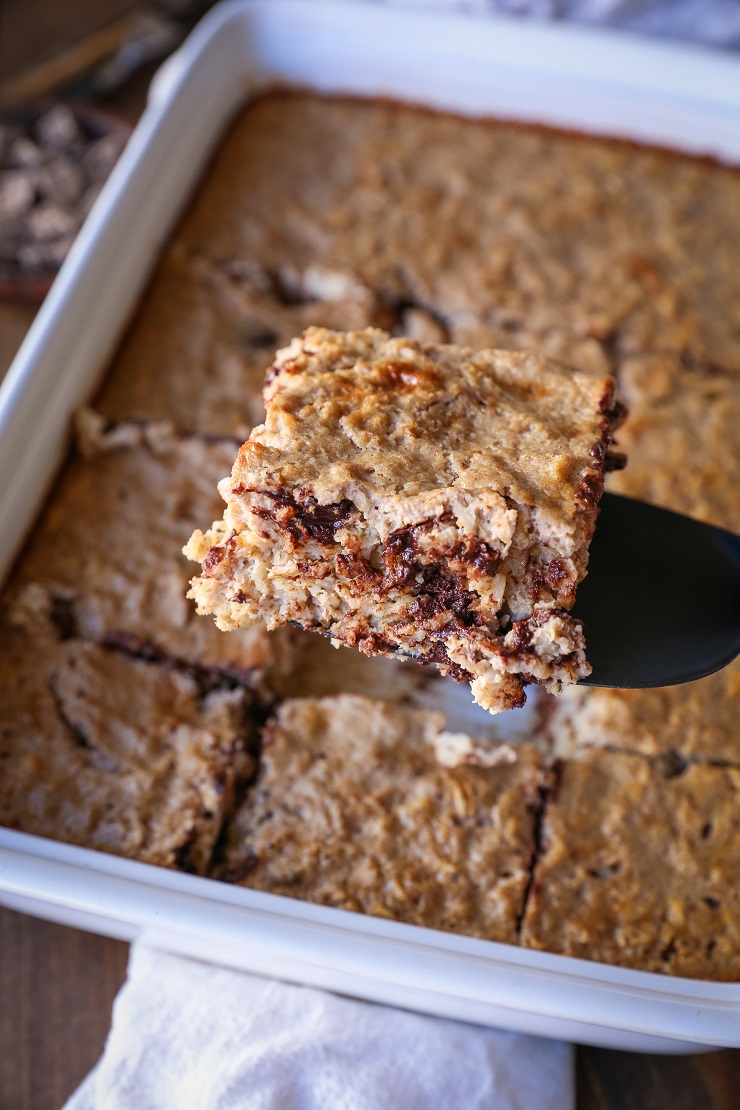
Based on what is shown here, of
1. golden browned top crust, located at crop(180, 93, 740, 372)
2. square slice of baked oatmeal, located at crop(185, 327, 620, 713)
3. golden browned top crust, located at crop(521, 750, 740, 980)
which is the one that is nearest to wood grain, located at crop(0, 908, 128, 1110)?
golden browned top crust, located at crop(521, 750, 740, 980)

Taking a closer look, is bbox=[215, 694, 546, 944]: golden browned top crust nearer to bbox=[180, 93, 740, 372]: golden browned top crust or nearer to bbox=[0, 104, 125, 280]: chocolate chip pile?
bbox=[180, 93, 740, 372]: golden browned top crust

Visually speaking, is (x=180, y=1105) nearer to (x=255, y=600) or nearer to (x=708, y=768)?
(x=255, y=600)

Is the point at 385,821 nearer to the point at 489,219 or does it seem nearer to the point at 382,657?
the point at 382,657

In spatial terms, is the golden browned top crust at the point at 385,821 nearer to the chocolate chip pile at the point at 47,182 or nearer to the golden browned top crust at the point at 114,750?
the golden browned top crust at the point at 114,750

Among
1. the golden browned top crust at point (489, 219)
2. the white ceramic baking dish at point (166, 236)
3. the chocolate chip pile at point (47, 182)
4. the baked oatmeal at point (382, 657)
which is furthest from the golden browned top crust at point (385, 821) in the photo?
the chocolate chip pile at point (47, 182)

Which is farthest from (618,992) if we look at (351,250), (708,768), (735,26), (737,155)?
(735,26)

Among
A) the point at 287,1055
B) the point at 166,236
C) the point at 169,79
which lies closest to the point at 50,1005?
the point at 287,1055
